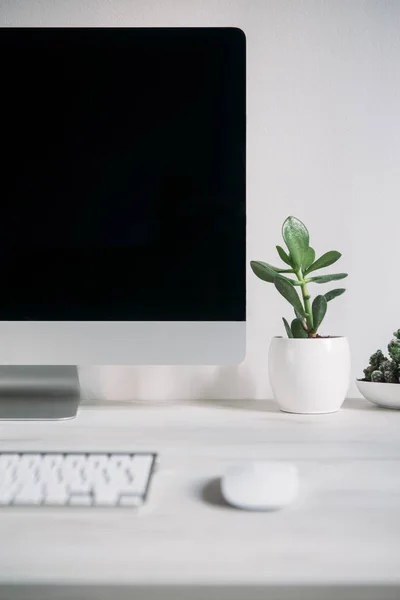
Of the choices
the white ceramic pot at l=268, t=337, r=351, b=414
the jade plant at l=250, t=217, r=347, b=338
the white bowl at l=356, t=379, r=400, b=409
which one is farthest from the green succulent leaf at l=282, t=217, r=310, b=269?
the white bowl at l=356, t=379, r=400, b=409

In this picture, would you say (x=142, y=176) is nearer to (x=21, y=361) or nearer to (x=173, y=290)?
(x=173, y=290)

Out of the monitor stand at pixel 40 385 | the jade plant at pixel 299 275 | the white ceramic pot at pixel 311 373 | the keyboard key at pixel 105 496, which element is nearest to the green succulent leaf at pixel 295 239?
the jade plant at pixel 299 275

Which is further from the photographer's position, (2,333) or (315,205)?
(315,205)

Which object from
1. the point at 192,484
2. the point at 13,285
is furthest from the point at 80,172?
the point at 192,484

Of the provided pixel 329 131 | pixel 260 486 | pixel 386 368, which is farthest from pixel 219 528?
pixel 329 131

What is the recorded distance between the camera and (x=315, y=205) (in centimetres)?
104

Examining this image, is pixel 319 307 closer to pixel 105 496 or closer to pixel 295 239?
pixel 295 239

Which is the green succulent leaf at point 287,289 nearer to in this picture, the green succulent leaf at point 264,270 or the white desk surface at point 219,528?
the green succulent leaf at point 264,270

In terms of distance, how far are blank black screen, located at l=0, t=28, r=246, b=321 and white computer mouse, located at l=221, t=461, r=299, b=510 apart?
0.37 meters

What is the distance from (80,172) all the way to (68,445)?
40 centimetres

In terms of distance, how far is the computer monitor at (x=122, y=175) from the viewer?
0.83 m

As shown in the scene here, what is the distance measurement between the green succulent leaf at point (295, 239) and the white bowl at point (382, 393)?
23cm

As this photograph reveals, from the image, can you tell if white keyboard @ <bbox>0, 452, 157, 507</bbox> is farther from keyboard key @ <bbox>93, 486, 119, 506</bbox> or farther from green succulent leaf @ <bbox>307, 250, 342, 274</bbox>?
green succulent leaf @ <bbox>307, 250, 342, 274</bbox>

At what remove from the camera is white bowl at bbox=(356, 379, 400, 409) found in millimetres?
883
